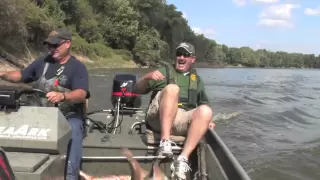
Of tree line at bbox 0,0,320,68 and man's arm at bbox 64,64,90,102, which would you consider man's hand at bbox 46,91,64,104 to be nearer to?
man's arm at bbox 64,64,90,102

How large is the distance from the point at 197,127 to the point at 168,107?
0.33 meters

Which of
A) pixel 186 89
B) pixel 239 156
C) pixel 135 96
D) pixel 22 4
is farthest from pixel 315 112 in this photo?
pixel 22 4

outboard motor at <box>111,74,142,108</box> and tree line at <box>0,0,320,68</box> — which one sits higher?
tree line at <box>0,0,320,68</box>

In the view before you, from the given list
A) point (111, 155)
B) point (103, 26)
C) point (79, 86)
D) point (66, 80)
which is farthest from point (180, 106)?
point (103, 26)

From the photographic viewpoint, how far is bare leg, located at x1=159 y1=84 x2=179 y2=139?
3.78m

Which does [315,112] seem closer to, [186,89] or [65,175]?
[186,89]

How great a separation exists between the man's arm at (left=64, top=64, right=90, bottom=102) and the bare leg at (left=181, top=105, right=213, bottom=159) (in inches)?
40.9

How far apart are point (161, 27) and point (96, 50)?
3504 centimetres

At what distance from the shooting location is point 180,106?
4328 mm

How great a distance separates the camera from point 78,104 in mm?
3742

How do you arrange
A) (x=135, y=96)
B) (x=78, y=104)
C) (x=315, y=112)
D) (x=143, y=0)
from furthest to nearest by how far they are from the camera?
(x=143, y=0) → (x=315, y=112) → (x=135, y=96) → (x=78, y=104)

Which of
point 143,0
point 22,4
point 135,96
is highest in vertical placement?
point 143,0

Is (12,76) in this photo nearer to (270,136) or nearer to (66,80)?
(66,80)

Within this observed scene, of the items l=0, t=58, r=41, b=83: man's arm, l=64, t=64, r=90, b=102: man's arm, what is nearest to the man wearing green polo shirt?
l=64, t=64, r=90, b=102: man's arm
